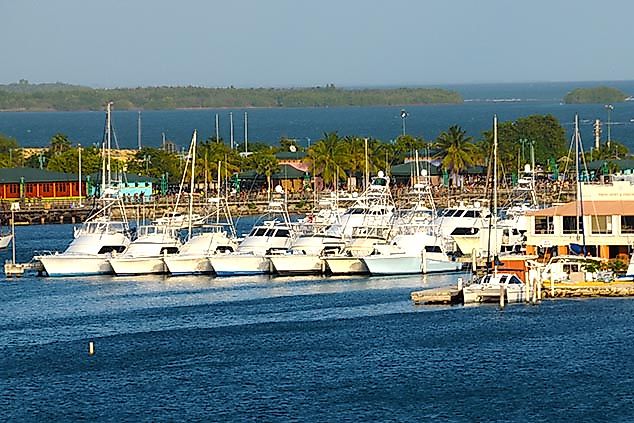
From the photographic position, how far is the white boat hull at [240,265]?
3221 inches

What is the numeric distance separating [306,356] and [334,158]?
240 ft

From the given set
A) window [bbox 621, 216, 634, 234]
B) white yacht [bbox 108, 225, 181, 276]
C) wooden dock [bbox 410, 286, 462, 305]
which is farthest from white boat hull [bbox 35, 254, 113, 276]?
window [bbox 621, 216, 634, 234]

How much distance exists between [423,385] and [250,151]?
334ft

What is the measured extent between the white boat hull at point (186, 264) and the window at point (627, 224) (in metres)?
21.2

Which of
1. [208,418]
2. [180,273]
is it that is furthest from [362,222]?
[208,418]

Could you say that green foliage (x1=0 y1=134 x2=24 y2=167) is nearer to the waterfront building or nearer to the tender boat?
the tender boat

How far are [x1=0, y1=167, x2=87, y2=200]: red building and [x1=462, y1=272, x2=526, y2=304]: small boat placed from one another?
62.0 metres

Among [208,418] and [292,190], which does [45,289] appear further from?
[292,190]

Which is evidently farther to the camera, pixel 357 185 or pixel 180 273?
pixel 357 185

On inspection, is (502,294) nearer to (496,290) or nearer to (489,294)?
(496,290)

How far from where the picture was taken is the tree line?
130125 millimetres

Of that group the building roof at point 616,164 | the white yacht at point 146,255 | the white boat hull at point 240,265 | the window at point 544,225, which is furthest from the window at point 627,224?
the building roof at point 616,164

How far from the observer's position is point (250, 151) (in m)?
153

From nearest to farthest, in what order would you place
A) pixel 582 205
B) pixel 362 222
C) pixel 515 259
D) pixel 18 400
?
pixel 18 400 → pixel 515 259 → pixel 582 205 → pixel 362 222
